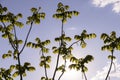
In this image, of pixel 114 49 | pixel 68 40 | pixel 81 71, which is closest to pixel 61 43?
pixel 68 40

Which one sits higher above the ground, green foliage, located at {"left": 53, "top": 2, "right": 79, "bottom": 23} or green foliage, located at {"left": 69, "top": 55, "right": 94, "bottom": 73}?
green foliage, located at {"left": 53, "top": 2, "right": 79, "bottom": 23}

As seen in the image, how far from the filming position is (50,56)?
3538 centimetres

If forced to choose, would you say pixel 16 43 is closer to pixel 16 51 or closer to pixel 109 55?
pixel 16 51

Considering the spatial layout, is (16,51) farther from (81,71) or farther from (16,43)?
(81,71)

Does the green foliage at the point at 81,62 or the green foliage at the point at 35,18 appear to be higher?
the green foliage at the point at 35,18

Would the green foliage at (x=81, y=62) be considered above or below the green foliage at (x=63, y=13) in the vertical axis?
below

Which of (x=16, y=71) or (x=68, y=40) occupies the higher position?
(x=68, y=40)

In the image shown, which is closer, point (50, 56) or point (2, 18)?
point (2, 18)

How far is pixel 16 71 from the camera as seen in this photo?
107 feet

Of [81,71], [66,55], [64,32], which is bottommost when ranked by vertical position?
[81,71]

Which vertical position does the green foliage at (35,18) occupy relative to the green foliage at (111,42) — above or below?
above

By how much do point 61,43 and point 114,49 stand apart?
19.4ft

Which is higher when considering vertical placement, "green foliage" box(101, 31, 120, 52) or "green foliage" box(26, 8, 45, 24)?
"green foliage" box(26, 8, 45, 24)

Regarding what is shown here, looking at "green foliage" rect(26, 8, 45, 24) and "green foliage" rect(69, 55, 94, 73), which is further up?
"green foliage" rect(26, 8, 45, 24)
